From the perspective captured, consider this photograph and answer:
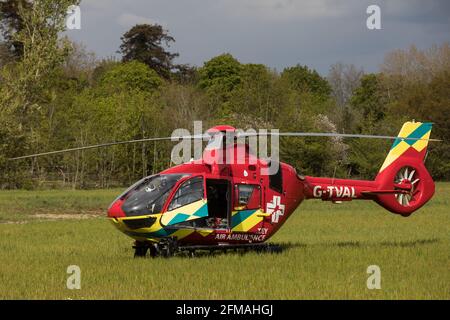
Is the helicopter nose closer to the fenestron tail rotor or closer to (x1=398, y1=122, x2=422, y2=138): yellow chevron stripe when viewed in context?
the fenestron tail rotor

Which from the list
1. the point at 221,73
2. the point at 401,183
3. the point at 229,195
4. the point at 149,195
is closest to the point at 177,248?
the point at 149,195

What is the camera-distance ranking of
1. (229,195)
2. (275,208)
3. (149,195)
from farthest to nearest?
(275,208), (229,195), (149,195)

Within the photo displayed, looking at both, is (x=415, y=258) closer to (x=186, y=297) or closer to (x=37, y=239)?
(x=186, y=297)

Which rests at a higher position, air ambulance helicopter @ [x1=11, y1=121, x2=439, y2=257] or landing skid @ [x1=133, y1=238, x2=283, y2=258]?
air ambulance helicopter @ [x1=11, y1=121, x2=439, y2=257]

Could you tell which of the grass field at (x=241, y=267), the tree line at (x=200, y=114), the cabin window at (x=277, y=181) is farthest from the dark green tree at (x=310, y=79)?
the cabin window at (x=277, y=181)

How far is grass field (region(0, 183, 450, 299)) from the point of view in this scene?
12.3 metres

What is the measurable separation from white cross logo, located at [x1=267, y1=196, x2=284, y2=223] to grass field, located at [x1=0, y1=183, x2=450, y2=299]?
101cm

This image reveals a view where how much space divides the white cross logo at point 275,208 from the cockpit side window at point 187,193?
203 centimetres

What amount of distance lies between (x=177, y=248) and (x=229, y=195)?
1.67 meters

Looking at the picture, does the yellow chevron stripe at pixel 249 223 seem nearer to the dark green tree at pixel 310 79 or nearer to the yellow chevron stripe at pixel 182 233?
the yellow chevron stripe at pixel 182 233

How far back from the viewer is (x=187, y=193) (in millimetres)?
16297

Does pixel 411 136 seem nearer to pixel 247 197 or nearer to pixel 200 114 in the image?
pixel 247 197

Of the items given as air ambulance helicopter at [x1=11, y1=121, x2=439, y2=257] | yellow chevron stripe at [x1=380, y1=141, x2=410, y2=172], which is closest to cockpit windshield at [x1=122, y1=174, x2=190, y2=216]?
air ambulance helicopter at [x1=11, y1=121, x2=439, y2=257]

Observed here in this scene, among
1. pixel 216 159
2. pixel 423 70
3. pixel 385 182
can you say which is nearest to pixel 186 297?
pixel 216 159
